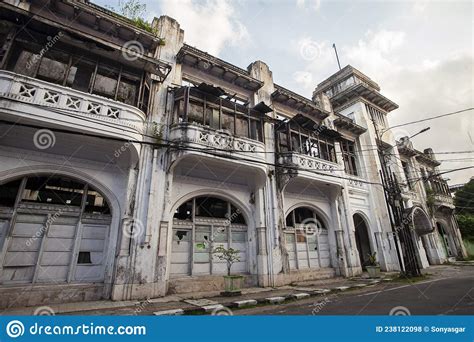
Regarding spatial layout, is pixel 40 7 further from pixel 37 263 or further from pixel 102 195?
pixel 37 263

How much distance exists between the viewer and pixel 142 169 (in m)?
9.20

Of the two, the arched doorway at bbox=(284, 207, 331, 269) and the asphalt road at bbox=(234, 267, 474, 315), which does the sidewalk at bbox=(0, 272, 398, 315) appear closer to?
the asphalt road at bbox=(234, 267, 474, 315)

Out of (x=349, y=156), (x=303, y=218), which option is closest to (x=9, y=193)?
(x=303, y=218)

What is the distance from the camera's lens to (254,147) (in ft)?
37.4

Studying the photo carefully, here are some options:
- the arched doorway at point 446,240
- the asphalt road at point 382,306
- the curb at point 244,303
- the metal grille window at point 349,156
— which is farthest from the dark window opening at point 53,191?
the arched doorway at point 446,240

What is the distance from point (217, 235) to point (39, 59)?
30.2ft

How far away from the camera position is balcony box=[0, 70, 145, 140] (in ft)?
22.6

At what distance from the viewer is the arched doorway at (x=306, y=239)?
12992mm

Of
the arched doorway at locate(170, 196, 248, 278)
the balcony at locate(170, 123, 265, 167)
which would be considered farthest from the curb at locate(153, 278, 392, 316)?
the balcony at locate(170, 123, 265, 167)

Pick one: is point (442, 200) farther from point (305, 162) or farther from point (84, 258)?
point (84, 258)

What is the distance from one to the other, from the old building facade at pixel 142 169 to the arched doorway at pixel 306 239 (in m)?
0.08

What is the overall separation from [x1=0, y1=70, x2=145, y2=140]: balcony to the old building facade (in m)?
0.03

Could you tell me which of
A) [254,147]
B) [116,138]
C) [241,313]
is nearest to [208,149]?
[254,147]

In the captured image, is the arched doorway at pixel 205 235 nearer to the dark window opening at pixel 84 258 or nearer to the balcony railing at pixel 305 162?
the dark window opening at pixel 84 258
